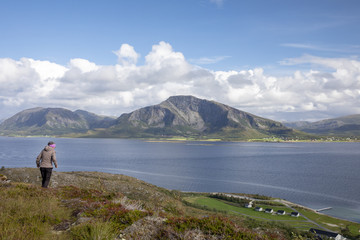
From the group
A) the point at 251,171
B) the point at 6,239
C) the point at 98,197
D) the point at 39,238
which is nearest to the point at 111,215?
the point at 39,238

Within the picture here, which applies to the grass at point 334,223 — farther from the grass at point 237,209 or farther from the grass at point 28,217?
the grass at point 28,217

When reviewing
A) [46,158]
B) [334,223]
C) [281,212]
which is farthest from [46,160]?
[334,223]

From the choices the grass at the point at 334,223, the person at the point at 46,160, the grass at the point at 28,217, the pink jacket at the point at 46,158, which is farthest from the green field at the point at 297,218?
the grass at the point at 28,217

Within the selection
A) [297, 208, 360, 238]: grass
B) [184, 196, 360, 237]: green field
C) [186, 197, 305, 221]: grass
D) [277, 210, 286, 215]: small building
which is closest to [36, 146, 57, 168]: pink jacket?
[184, 196, 360, 237]: green field

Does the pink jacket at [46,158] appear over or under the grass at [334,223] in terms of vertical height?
over

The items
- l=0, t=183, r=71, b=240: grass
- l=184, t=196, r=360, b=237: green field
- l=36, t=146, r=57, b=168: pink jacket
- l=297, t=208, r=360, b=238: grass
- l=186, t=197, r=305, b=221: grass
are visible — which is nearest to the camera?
l=0, t=183, r=71, b=240: grass

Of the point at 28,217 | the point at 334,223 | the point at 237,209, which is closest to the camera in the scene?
the point at 28,217

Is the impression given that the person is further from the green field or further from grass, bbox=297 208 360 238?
grass, bbox=297 208 360 238

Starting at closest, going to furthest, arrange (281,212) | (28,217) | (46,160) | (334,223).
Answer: (28,217) → (46,160) → (334,223) → (281,212)

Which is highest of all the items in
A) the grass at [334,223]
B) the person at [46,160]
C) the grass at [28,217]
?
the person at [46,160]

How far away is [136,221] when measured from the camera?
1026cm

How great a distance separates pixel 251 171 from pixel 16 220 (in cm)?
14416

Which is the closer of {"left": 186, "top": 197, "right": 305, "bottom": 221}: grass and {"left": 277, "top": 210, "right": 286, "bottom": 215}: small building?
{"left": 186, "top": 197, "right": 305, "bottom": 221}: grass

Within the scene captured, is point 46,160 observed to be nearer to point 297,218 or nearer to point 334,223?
point 297,218
